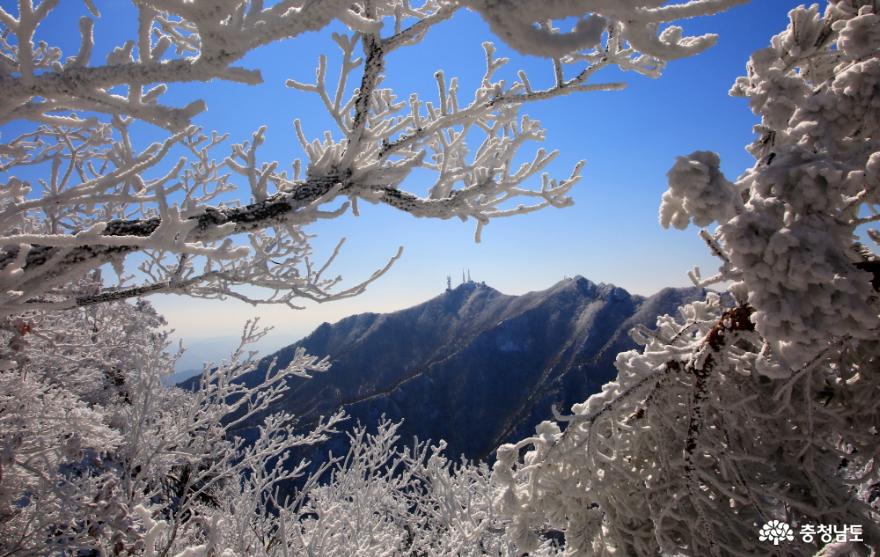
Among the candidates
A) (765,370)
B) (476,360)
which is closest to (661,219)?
(765,370)

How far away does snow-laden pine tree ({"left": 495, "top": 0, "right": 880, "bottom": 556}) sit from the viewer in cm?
115

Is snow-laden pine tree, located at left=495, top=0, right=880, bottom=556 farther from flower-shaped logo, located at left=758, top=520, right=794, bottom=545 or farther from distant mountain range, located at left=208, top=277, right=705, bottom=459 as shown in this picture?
distant mountain range, located at left=208, top=277, right=705, bottom=459

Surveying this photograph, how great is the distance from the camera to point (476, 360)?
65875mm

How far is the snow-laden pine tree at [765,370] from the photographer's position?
1.15 metres

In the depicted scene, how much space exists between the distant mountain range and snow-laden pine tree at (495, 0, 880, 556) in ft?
158

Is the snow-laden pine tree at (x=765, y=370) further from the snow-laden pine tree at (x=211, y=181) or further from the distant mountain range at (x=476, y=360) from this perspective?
the distant mountain range at (x=476, y=360)

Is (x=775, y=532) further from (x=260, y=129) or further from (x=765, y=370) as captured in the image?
(x=260, y=129)

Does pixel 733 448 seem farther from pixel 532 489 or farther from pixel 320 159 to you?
pixel 320 159

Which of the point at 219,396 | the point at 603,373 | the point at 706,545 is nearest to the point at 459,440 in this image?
the point at 603,373

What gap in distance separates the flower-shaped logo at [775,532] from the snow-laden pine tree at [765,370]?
2cm

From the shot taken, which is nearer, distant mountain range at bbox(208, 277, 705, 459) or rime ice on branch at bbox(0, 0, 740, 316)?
rime ice on branch at bbox(0, 0, 740, 316)

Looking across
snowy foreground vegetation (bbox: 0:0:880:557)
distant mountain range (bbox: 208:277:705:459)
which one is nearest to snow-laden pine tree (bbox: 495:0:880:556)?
snowy foreground vegetation (bbox: 0:0:880:557)

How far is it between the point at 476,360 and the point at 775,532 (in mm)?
65355

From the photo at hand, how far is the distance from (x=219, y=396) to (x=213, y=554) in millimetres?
2443
